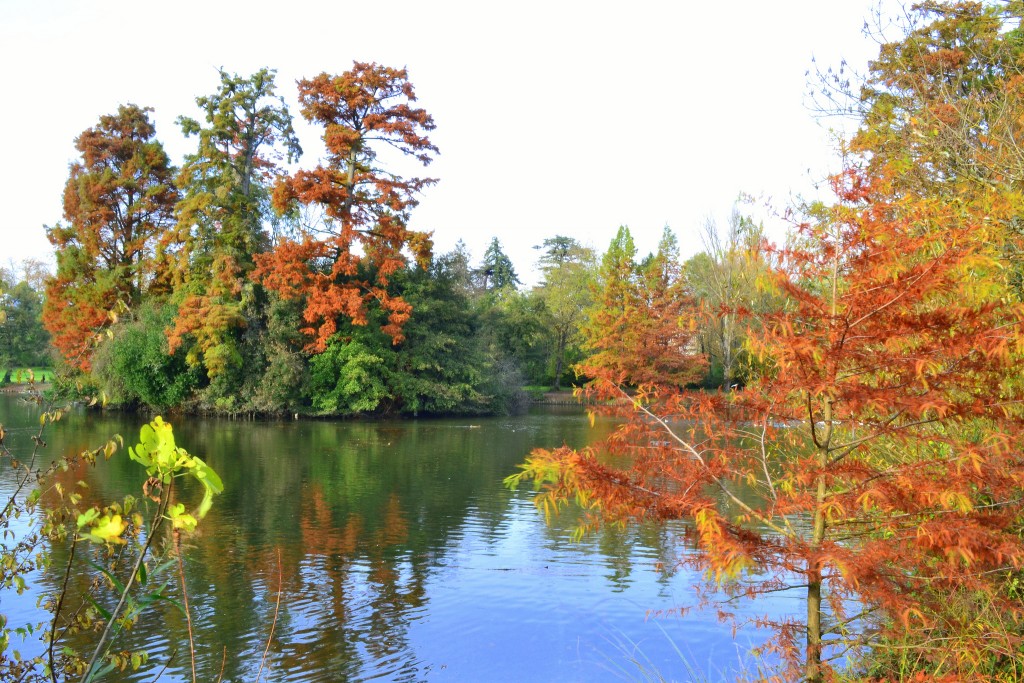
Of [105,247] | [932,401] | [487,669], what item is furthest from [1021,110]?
[105,247]

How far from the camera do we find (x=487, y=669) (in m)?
5.40

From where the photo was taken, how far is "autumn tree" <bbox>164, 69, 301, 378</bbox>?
71.5 feet

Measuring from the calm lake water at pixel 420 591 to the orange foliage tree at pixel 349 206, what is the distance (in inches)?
374

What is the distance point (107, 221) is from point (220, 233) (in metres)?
6.30

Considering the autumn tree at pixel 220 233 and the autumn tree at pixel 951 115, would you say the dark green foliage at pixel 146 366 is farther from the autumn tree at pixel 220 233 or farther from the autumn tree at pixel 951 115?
the autumn tree at pixel 951 115

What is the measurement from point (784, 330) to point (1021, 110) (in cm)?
465

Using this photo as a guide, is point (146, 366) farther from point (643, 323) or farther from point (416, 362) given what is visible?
point (643, 323)

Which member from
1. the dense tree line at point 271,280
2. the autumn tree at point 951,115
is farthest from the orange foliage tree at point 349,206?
the autumn tree at point 951,115

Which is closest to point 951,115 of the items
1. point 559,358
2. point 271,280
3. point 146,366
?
A: point 271,280

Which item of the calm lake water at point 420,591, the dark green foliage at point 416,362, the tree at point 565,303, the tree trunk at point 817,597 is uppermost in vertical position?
the tree at point 565,303

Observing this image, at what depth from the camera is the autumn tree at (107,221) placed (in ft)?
83.9

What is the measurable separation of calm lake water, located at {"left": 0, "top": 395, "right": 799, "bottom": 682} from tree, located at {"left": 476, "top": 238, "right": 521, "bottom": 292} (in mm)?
40990

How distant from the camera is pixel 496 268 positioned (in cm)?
5441

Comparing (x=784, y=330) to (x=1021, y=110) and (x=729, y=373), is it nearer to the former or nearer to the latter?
(x=1021, y=110)
